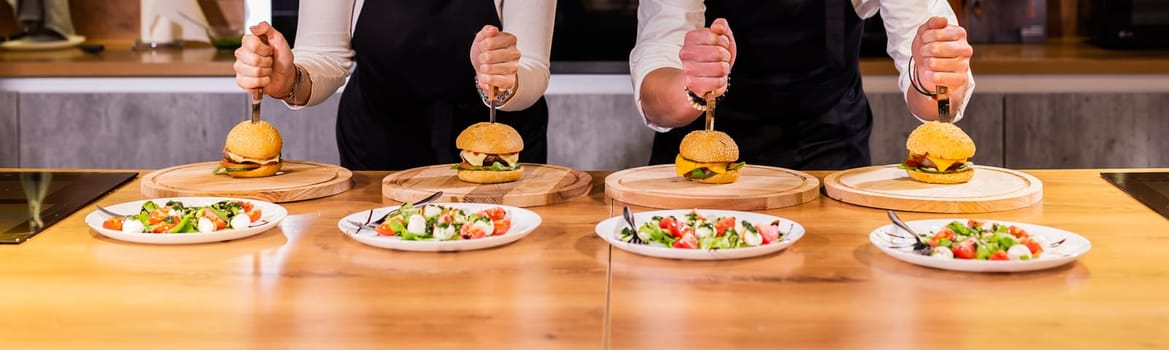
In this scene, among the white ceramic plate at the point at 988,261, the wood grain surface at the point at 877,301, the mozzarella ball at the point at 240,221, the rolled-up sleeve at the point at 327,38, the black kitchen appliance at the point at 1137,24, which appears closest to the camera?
the wood grain surface at the point at 877,301

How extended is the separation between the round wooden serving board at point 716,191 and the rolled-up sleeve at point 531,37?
1.25 feet

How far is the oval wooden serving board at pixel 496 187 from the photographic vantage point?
5.69ft

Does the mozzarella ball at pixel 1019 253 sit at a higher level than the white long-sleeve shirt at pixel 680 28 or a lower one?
lower

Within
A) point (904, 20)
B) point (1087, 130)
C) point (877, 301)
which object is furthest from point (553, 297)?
point (1087, 130)

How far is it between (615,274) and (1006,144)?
2504 mm

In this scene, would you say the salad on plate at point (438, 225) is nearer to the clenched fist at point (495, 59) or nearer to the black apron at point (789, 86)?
the clenched fist at point (495, 59)

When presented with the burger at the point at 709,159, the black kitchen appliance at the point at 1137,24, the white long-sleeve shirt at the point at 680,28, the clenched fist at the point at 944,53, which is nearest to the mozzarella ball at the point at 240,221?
the burger at the point at 709,159

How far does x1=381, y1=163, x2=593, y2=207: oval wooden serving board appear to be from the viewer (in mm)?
1734

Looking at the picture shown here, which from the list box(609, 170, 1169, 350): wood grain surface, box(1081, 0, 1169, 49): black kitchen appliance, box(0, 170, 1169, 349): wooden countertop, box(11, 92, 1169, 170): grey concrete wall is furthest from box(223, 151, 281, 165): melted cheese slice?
box(1081, 0, 1169, 49): black kitchen appliance

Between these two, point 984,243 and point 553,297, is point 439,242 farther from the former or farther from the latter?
point 984,243

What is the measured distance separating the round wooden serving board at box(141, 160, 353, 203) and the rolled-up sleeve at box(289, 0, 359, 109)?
1.17 ft

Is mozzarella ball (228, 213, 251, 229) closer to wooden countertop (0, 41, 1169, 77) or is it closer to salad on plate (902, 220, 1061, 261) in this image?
salad on plate (902, 220, 1061, 261)

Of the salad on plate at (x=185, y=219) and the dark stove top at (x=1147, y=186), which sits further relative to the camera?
the dark stove top at (x=1147, y=186)

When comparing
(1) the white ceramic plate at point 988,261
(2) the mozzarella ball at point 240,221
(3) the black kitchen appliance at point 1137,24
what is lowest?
(1) the white ceramic plate at point 988,261
